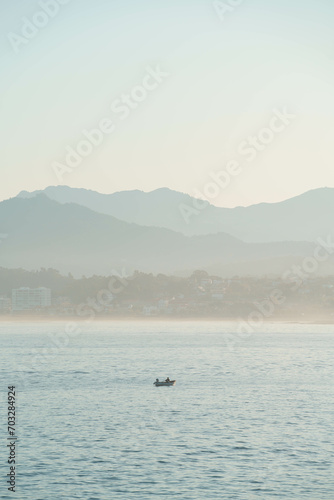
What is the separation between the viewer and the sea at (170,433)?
46.1 m

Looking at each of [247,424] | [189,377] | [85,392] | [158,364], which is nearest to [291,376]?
[189,377]

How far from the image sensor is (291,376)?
108188 mm

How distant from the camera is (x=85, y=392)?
285ft

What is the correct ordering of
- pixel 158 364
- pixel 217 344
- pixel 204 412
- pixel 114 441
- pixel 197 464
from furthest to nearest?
pixel 217 344 → pixel 158 364 → pixel 204 412 → pixel 114 441 → pixel 197 464

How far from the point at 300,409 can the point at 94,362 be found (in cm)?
6383

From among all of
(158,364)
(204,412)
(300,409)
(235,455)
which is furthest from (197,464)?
(158,364)

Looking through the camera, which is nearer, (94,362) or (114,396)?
(114,396)

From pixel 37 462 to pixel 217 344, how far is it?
139668mm

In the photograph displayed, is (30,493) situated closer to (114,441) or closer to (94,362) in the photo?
(114,441)

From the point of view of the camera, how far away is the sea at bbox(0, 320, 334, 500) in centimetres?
4606

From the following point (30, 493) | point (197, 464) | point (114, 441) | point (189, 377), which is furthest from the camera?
point (189, 377)

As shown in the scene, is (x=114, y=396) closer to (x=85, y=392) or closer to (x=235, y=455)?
(x=85, y=392)

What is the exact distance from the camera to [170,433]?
61.8 metres

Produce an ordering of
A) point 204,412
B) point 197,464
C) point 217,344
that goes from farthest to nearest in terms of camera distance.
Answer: point 217,344 → point 204,412 → point 197,464
